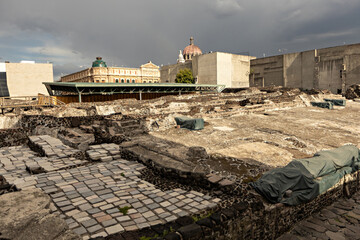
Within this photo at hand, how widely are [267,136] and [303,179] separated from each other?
7.45 metres

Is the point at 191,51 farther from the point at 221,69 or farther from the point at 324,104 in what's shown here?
the point at 324,104

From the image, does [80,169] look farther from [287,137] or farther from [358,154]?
[287,137]

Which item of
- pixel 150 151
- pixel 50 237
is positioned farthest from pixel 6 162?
pixel 50 237

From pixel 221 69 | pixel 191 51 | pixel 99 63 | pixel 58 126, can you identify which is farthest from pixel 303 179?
pixel 191 51

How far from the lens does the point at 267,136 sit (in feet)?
41.2

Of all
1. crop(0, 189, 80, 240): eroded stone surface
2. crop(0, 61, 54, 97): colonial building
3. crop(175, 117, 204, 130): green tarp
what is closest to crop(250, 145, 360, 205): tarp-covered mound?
crop(0, 189, 80, 240): eroded stone surface

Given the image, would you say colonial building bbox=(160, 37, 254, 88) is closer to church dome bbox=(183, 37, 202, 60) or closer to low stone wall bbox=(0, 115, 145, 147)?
church dome bbox=(183, 37, 202, 60)

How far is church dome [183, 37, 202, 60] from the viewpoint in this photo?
83000 mm

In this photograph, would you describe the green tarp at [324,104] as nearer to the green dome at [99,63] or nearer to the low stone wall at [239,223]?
the low stone wall at [239,223]

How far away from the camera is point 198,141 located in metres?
11.7

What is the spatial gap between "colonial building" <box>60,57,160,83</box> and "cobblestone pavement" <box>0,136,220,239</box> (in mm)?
57362

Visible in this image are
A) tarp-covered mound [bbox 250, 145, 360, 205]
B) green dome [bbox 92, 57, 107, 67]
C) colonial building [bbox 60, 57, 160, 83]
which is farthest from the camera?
green dome [bbox 92, 57, 107, 67]

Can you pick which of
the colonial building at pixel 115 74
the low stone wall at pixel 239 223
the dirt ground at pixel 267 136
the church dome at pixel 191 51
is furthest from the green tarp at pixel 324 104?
the church dome at pixel 191 51

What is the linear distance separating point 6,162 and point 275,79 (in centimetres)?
5377
